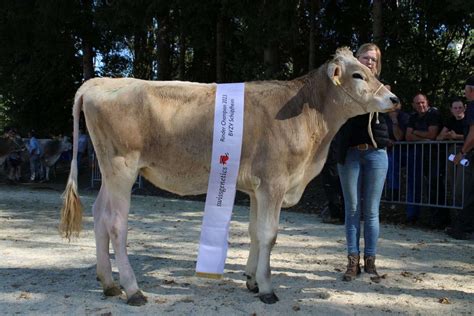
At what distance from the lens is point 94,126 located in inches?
185

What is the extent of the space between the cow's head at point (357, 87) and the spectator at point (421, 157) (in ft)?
15.1

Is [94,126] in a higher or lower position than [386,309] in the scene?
higher

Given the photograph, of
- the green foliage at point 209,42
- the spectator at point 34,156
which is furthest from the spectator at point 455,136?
the spectator at point 34,156

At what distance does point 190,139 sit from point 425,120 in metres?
5.96

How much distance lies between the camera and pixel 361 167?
217 inches

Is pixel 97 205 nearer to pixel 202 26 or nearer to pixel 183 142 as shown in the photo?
pixel 183 142

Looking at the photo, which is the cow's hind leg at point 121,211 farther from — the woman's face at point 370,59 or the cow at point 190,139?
the woman's face at point 370,59

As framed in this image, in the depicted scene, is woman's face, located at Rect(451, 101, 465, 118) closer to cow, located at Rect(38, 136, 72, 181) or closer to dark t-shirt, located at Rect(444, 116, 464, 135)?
dark t-shirt, located at Rect(444, 116, 464, 135)

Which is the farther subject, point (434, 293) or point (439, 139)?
point (439, 139)

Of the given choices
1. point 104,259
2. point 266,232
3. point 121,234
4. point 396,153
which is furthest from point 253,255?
point 396,153

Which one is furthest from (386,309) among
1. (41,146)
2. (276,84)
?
(41,146)

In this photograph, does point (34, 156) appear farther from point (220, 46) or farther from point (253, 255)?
point (253, 255)

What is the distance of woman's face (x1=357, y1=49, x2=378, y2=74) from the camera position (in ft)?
17.0

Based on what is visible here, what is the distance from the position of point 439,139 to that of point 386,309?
514 centimetres
